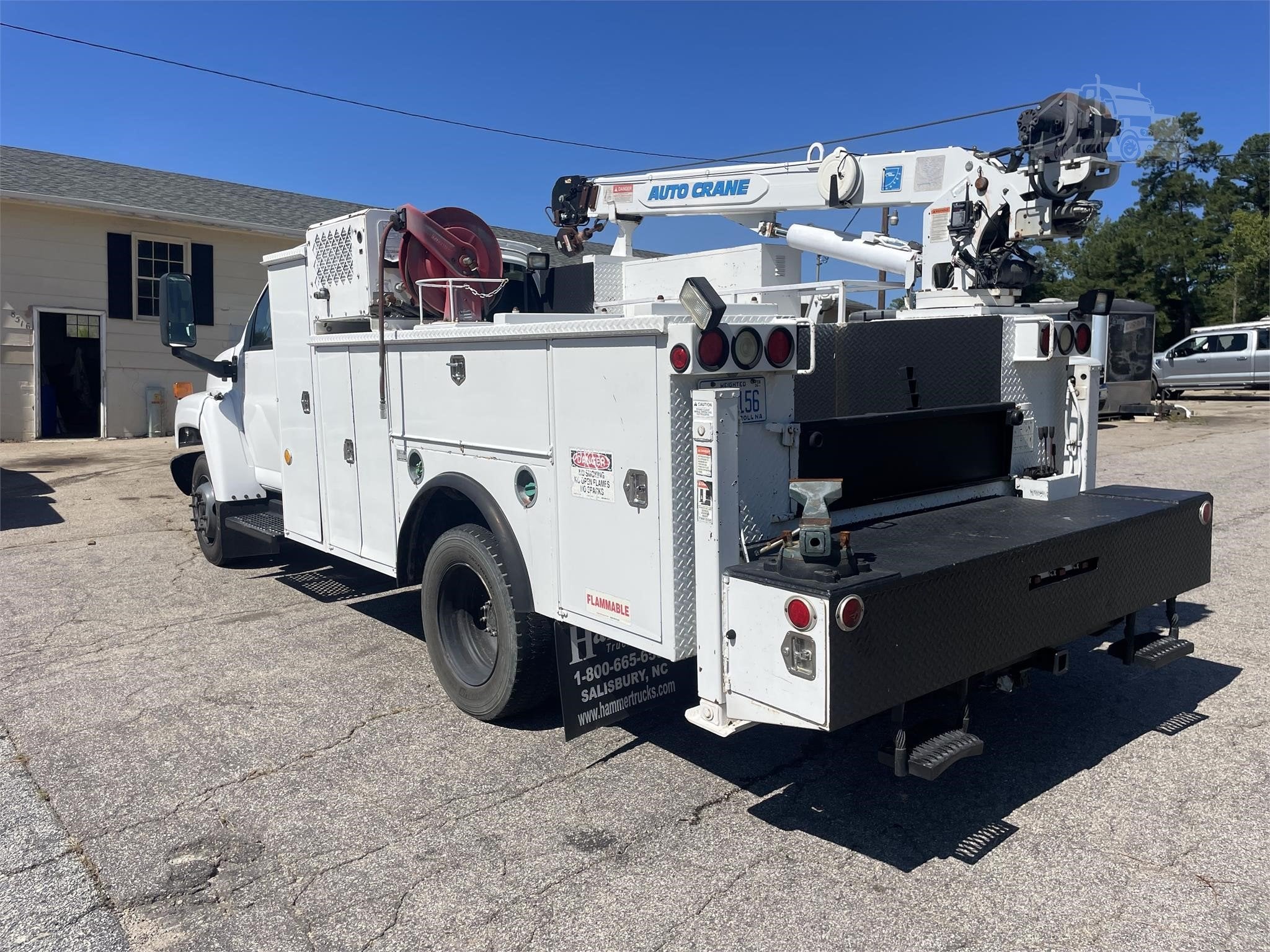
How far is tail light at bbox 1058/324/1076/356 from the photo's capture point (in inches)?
189

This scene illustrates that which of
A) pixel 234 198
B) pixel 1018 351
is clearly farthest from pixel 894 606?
pixel 234 198

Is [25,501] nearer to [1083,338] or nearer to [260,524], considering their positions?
[260,524]

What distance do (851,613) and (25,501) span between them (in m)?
11.7

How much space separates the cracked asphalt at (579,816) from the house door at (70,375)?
13.7m

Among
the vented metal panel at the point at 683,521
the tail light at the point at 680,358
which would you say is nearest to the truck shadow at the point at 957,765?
the vented metal panel at the point at 683,521

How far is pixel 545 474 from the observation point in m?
4.02

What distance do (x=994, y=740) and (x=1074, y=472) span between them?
1.49 m

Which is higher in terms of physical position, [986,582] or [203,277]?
[203,277]

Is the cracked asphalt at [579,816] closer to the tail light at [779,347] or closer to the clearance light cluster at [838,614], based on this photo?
the clearance light cluster at [838,614]

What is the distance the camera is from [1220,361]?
26.1 meters

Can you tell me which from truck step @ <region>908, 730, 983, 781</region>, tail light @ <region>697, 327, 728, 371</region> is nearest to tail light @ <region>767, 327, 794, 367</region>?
tail light @ <region>697, 327, 728, 371</region>

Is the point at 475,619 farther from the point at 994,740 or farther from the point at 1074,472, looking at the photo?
the point at 1074,472

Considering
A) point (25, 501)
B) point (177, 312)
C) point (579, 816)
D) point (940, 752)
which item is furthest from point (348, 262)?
point (25, 501)

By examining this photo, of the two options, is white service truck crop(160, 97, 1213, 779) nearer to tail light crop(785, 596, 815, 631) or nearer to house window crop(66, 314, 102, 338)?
tail light crop(785, 596, 815, 631)
